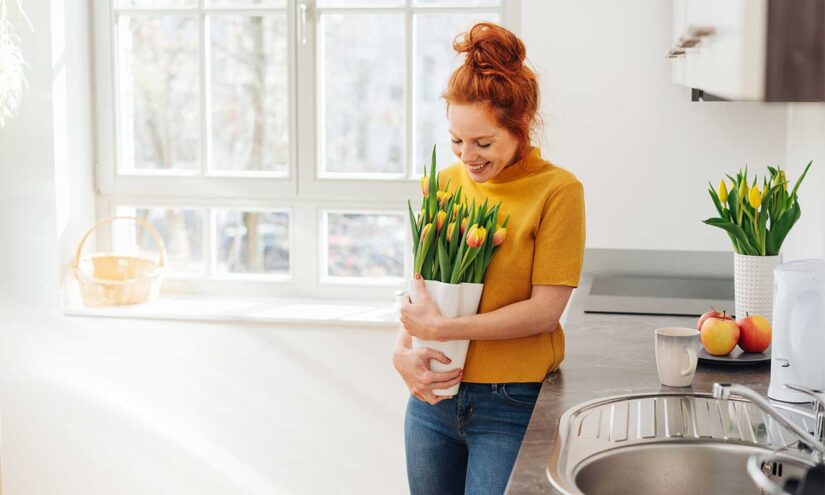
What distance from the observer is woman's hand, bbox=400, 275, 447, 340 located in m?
1.79

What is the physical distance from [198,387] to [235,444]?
23 cm

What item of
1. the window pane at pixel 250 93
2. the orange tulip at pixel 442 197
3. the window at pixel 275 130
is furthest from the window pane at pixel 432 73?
the orange tulip at pixel 442 197

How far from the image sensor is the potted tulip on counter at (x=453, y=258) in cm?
178

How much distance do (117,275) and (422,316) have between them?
2033 millimetres

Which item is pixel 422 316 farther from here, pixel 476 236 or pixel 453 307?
pixel 476 236

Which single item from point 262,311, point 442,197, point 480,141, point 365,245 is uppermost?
point 480,141

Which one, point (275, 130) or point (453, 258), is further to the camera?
point (275, 130)

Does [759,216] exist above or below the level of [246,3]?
below

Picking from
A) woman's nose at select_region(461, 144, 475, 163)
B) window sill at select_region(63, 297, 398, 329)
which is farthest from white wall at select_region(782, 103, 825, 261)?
window sill at select_region(63, 297, 398, 329)

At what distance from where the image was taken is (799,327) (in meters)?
1.62

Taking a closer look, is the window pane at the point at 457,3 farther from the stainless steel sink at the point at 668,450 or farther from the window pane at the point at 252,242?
the stainless steel sink at the point at 668,450

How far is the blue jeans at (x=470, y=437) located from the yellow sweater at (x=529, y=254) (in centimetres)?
3

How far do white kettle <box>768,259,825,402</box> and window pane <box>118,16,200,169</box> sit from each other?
2.42m

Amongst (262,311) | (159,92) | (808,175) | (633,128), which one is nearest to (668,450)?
(808,175)
